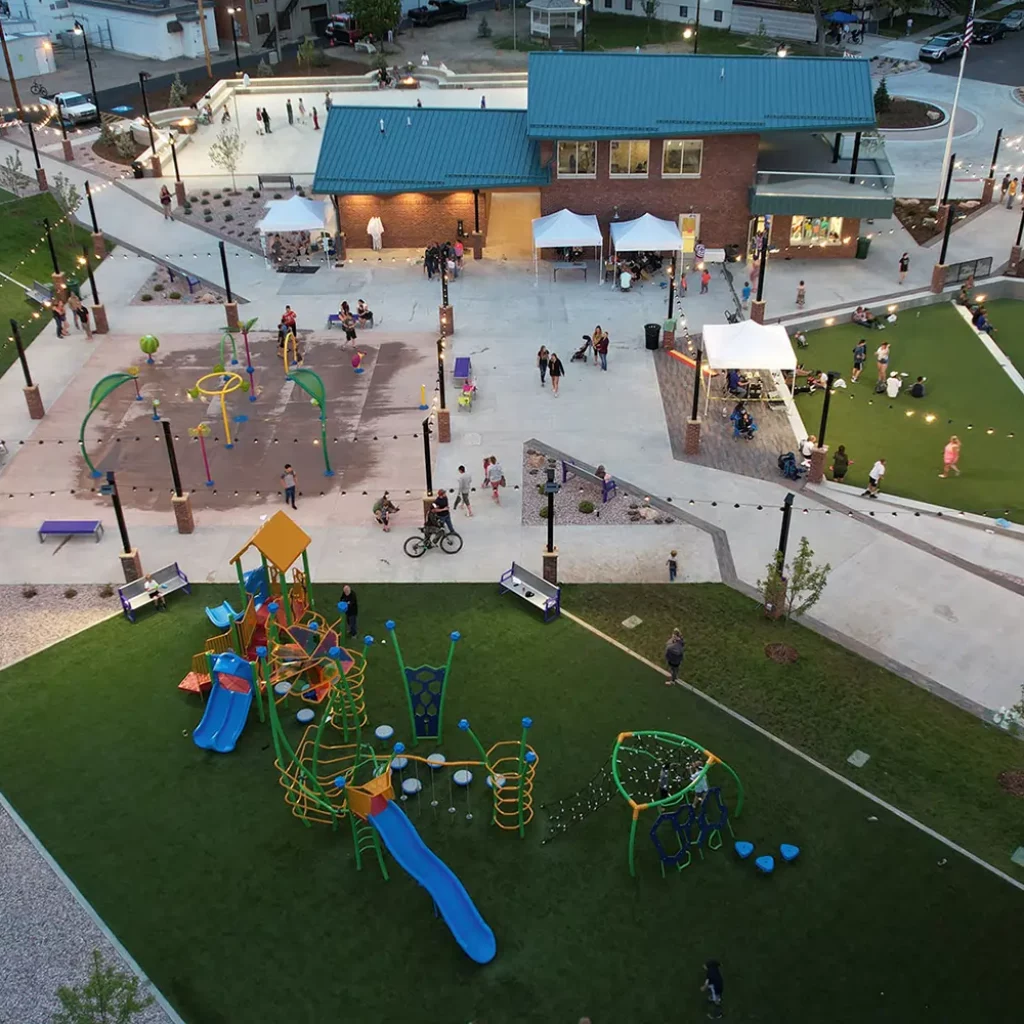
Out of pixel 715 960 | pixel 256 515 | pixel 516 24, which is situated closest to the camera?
pixel 715 960

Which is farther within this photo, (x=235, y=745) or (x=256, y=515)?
(x=256, y=515)

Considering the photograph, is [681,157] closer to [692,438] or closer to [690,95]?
[690,95]

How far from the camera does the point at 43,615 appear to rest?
26.4 metres

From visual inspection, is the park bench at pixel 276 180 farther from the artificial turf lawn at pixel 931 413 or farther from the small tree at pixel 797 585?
the small tree at pixel 797 585

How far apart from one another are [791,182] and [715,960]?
118 feet

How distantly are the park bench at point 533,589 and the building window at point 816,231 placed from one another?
2566 centimetres

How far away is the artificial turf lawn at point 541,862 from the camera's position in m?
17.8

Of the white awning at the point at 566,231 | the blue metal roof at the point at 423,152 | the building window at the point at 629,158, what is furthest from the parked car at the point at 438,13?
the white awning at the point at 566,231

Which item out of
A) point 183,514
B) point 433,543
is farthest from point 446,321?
point 183,514

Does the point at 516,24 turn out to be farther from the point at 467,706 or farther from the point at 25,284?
the point at 467,706

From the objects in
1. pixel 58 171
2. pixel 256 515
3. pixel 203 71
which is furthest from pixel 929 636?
pixel 203 71

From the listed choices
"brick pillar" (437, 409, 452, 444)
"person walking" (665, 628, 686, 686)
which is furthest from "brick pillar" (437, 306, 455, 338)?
"person walking" (665, 628, 686, 686)

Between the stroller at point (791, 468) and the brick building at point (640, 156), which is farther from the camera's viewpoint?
the brick building at point (640, 156)

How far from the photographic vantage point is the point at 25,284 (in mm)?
43844
